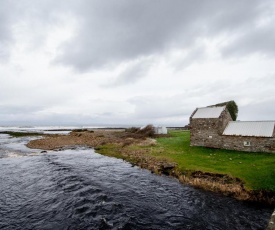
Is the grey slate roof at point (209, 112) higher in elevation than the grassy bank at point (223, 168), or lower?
higher

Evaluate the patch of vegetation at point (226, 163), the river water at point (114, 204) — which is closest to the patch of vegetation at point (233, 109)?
the patch of vegetation at point (226, 163)

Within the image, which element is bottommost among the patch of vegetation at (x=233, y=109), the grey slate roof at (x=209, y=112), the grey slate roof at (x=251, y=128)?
the grey slate roof at (x=251, y=128)

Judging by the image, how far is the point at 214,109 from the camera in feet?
131

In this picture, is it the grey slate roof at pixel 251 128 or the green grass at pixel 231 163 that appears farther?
the grey slate roof at pixel 251 128

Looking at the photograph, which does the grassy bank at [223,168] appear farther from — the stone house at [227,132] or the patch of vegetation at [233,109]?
the patch of vegetation at [233,109]

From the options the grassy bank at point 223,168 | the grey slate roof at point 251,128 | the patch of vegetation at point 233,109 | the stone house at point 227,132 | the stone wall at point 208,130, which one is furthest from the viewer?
the patch of vegetation at point 233,109

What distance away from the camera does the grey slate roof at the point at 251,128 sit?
3234 cm

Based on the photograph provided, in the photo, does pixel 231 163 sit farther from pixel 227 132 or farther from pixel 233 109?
pixel 233 109

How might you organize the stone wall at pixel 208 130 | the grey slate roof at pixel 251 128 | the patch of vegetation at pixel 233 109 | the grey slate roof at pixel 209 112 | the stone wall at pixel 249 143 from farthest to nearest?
the patch of vegetation at pixel 233 109 < the grey slate roof at pixel 209 112 < the stone wall at pixel 208 130 < the grey slate roof at pixel 251 128 < the stone wall at pixel 249 143

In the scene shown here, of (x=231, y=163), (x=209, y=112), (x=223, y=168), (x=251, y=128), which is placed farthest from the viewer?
(x=209, y=112)

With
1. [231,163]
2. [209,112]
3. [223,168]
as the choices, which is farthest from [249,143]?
[223,168]

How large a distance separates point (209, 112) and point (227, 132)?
5.06 metres

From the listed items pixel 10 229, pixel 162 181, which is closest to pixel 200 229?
pixel 162 181

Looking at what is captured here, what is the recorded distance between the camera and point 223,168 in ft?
83.6
